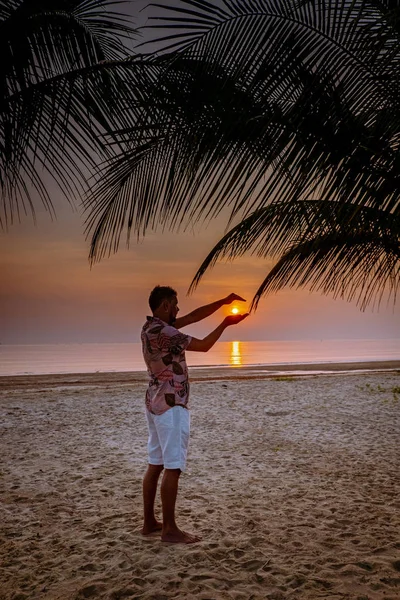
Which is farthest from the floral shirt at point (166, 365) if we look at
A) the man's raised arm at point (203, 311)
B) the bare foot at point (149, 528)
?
the bare foot at point (149, 528)

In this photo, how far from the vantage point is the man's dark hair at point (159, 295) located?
3.23 metres

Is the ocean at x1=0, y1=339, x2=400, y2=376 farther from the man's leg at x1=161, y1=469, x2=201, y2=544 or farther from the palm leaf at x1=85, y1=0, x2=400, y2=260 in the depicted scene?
the palm leaf at x1=85, y1=0, x2=400, y2=260

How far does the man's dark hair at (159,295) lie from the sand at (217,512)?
162cm

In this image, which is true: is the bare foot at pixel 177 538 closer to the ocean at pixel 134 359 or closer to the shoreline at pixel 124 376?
the shoreline at pixel 124 376

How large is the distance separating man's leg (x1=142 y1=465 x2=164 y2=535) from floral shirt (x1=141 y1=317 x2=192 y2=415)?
0.51 metres

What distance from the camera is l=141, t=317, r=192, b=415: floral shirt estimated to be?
119 inches

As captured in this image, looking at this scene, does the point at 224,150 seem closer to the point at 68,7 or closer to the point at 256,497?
the point at 68,7

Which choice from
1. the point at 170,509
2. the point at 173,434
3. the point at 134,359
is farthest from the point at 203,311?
the point at 134,359

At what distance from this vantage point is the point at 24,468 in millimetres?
5762

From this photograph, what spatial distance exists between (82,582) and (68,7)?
116 inches

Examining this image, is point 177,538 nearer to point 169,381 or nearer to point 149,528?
point 149,528

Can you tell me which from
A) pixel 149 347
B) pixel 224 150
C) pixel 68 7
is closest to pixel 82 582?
pixel 149 347

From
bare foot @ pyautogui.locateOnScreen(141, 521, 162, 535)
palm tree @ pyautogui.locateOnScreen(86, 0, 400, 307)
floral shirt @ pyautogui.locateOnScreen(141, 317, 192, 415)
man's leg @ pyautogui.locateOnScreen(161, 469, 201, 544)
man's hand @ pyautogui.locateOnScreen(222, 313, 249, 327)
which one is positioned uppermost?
palm tree @ pyautogui.locateOnScreen(86, 0, 400, 307)

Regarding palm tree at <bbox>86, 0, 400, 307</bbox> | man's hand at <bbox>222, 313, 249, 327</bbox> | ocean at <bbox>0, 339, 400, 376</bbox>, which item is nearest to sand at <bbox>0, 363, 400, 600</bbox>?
man's hand at <bbox>222, 313, 249, 327</bbox>
